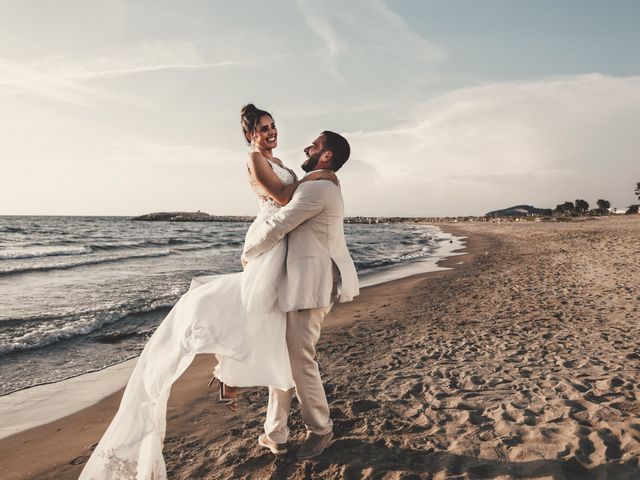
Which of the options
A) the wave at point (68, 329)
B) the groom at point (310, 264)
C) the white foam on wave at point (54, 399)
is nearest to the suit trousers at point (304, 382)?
the groom at point (310, 264)

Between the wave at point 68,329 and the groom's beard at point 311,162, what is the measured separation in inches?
277

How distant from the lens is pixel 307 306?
311 cm

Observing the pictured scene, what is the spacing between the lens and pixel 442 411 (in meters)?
4.20

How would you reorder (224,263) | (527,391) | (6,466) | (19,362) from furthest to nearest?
(224,263) < (19,362) < (527,391) < (6,466)

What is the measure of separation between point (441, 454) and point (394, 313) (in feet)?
19.3

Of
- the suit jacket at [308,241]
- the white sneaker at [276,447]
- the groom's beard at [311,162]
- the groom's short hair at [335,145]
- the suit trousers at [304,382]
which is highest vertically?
the groom's short hair at [335,145]

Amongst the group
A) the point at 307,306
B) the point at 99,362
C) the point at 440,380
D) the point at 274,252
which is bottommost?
the point at 99,362

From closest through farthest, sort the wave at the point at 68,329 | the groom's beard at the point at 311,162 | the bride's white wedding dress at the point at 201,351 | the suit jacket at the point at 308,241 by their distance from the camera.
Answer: the bride's white wedding dress at the point at 201,351 < the suit jacket at the point at 308,241 < the groom's beard at the point at 311,162 < the wave at the point at 68,329

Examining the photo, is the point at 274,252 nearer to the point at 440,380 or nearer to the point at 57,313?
the point at 440,380

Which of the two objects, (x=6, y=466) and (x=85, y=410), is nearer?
(x=6, y=466)

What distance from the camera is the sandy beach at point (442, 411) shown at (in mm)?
3330

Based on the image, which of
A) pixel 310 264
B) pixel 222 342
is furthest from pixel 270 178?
pixel 222 342

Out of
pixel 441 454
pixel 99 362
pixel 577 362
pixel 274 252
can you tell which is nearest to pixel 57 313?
pixel 99 362

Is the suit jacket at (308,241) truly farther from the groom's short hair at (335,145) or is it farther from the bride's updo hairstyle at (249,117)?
the bride's updo hairstyle at (249,117)
